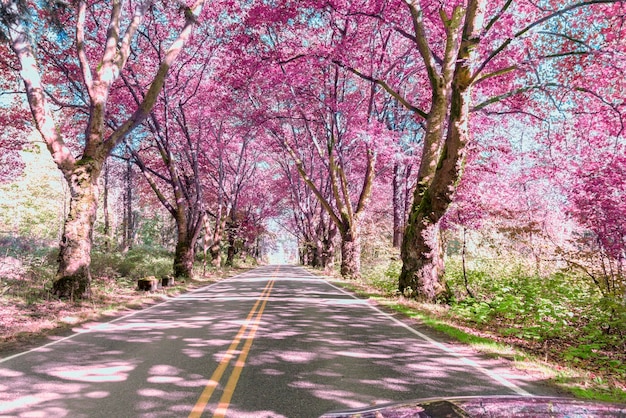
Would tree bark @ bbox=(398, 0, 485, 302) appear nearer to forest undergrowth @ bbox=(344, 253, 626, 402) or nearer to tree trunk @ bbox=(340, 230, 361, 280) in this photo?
forest undergrowth @ bbox=(344, 253, 626, 402)

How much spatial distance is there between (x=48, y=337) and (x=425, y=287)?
985 cm

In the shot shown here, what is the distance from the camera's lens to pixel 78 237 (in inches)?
489

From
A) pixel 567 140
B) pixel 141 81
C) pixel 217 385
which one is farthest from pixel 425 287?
pixel 141 81

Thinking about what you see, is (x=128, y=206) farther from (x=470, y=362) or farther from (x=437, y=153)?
(x=470, y=362)

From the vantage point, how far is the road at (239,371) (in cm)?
463

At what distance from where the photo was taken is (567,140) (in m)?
12.7

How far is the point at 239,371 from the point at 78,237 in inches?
353

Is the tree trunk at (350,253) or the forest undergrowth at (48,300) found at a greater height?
Answer: the tree trunk at (350,253)

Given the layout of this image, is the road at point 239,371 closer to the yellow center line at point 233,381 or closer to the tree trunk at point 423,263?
the yellow center line at point 233,381

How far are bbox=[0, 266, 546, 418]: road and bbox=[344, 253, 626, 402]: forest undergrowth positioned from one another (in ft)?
2.49

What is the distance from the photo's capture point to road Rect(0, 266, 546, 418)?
4633 millimetres

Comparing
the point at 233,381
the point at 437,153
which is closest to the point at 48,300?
the point at 233,381

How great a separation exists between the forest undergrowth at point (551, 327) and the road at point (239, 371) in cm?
76

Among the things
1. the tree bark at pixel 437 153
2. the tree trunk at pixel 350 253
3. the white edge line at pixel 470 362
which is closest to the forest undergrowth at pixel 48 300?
the white edge line at pixel 470 362
